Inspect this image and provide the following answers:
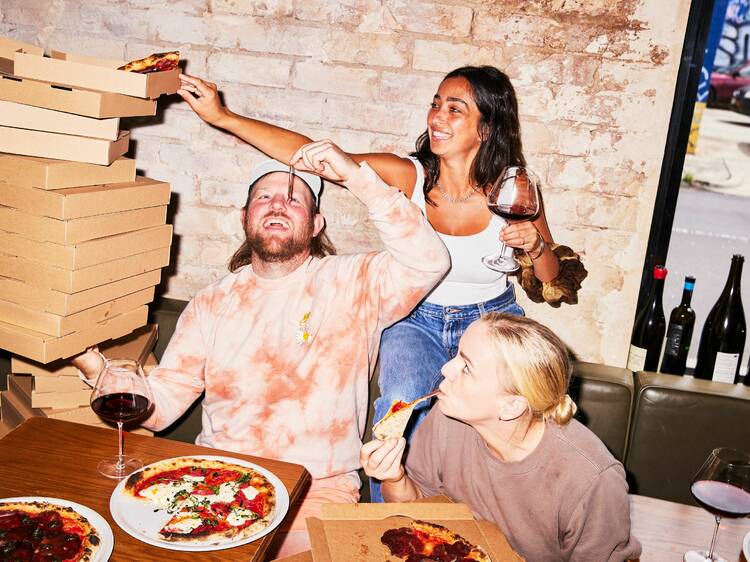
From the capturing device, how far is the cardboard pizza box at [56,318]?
229 cm

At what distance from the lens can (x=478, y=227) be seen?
264 cm

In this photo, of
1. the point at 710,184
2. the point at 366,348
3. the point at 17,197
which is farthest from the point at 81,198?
the point at 710,184

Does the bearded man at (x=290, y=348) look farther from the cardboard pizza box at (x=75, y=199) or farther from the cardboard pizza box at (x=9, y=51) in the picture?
the cardboard pizza box at (x=9, y=51)

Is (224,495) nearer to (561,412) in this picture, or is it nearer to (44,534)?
(44,534)

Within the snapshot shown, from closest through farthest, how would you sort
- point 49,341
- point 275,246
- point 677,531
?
point 677,531, point 49,341, point 275,246

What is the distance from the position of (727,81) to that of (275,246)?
1.83m

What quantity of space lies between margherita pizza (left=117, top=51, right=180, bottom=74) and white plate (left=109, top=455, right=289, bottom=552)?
4.16 feet

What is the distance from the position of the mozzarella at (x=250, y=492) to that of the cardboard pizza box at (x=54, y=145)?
1.11 m

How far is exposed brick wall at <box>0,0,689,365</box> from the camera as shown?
2748 millimetres

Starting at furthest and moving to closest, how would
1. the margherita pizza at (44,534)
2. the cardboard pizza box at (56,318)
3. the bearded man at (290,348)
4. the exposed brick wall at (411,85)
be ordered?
the exposed brick wall at (411,85), the bearded man at (290,348), the cardboard pizza box at (56,318), the margherita pizza at (44,534)

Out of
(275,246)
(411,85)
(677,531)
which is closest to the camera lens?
(677,531)

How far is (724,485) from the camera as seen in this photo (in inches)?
66.4

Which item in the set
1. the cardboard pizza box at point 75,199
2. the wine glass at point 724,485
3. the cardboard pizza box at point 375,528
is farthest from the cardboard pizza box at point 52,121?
the wine glass at point 724,485

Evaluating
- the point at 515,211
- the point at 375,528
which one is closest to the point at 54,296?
the point at 375,528
